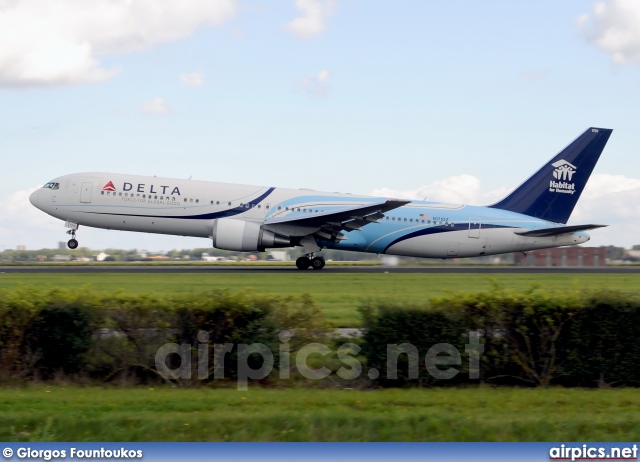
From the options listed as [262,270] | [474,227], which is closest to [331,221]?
[262,270]

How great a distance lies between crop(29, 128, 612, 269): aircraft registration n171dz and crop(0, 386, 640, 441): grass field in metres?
22.7

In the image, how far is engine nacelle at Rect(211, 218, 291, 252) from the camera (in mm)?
34156

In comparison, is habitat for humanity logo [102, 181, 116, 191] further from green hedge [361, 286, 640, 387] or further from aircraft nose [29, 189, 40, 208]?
green hedge [361, 286, 640, 387]

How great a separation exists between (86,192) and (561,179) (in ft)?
76.2

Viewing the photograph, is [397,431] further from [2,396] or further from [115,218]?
[115,218]

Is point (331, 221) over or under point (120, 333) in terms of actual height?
over

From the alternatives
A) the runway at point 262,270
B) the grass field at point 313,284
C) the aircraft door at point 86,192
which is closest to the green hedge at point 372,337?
the grass field at point 313,284

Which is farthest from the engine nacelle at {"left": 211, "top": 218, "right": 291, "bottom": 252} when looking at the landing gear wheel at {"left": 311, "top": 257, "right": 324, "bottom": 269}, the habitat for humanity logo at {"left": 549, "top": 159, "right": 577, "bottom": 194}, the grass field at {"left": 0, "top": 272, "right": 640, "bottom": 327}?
the habitat for humanity logo at {"left": 549, "top": 159, "right": 577, "bottom": 194}

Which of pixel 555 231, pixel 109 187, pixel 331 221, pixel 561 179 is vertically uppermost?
pixel 561 179

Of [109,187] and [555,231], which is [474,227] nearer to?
[555,231]

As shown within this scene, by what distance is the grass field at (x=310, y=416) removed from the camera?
29.6ft

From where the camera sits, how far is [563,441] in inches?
350

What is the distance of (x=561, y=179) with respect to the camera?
3947 cm

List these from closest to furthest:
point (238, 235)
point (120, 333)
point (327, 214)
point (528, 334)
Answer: point (120, 333) < point (528, 334) < point (238, 235) < point (327, 214)
